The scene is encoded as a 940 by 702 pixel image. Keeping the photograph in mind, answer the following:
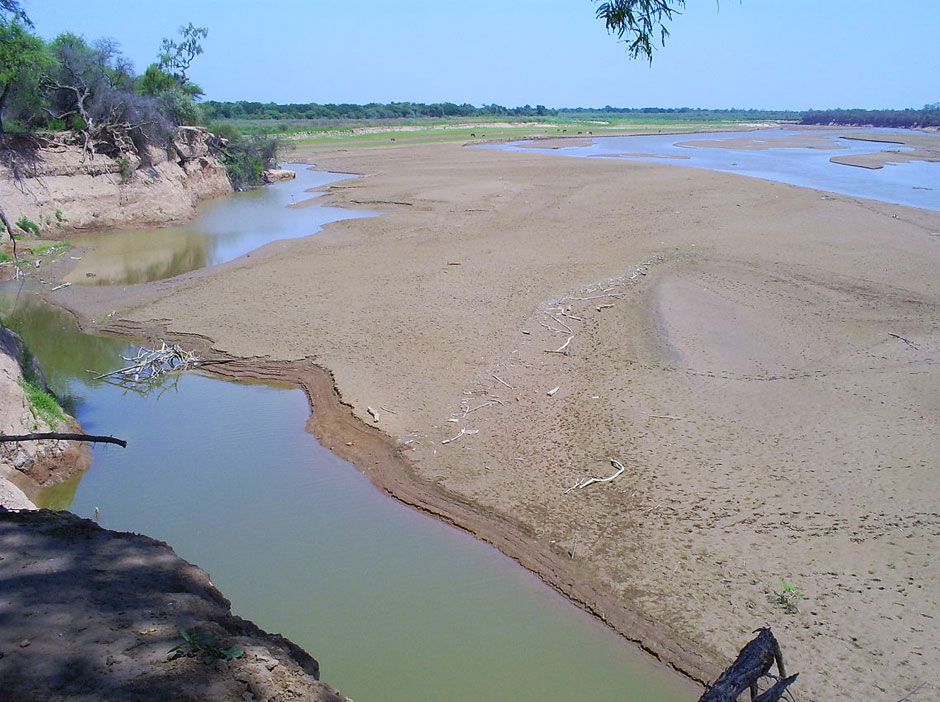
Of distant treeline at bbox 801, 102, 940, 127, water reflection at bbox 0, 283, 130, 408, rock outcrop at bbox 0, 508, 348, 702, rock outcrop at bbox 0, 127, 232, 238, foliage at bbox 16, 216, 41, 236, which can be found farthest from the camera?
distant treeline at bbox 801, 102, 940, 127

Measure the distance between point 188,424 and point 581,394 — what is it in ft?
19.6

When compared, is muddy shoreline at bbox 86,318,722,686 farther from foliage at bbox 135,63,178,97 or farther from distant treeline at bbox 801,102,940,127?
→ distant treeline at bbox 801,102,940,127

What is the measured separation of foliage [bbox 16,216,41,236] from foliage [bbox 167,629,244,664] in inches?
895

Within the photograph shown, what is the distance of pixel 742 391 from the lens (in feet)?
34.7

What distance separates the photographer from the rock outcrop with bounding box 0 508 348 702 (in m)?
3.40

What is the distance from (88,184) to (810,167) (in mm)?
39211

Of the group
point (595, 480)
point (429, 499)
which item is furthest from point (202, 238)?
point (595, 480)

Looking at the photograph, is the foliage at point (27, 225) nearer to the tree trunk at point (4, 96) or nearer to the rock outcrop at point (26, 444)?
the tree trunk at point (4, 96)

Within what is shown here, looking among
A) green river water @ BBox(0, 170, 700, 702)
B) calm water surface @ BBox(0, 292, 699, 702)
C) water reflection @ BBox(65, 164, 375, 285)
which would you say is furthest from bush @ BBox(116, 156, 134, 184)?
calm water surface @ BBox(0, 292, 699, 702)

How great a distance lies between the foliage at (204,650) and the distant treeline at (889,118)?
345ft

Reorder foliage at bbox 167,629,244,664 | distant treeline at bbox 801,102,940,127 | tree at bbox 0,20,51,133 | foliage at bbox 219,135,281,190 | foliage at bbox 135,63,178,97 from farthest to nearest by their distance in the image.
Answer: distant treeline at bbox 801,102,940,127 → foliage at bbox 219,135,281,190 → foliage at bbox 135,63,178,97 → tree at bbox 0,20,51,133 → foliage at bbox 167,629,244,664

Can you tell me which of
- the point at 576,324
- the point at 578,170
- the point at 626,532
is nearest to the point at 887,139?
the point at 578,170

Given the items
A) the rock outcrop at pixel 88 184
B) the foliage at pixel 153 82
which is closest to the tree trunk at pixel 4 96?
the rock outcrop at pixel 88 184

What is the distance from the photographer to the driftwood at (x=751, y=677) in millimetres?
2801
